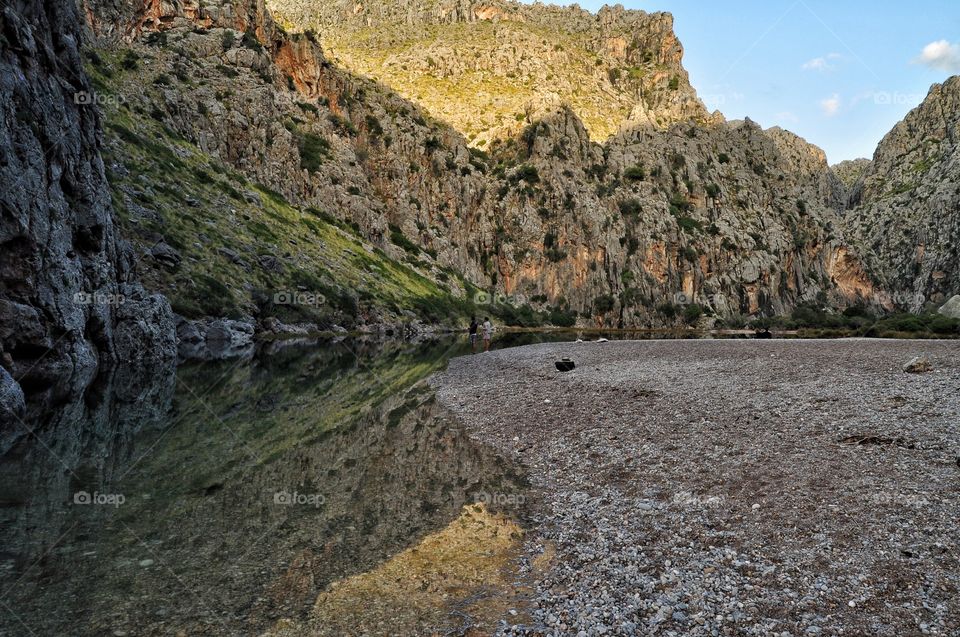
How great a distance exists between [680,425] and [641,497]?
5.65m

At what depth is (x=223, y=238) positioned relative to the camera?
217ft

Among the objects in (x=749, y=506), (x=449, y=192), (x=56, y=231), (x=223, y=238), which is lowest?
(x=749, y=506)

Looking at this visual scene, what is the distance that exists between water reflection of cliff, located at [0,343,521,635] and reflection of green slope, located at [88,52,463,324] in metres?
36.3

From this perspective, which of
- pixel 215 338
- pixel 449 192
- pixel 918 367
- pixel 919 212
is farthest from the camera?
pixel 919 212

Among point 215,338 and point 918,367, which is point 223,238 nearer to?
point 215,338

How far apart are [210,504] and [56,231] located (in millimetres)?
24655

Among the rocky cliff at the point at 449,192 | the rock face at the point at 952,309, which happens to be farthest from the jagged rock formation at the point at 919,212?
the rock face at the point at 952,309

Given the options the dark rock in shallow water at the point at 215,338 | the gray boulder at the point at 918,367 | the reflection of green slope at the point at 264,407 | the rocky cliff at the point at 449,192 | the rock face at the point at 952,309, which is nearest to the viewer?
the reflection of green slope at the point at 264,407

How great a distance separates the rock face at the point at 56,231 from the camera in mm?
23141

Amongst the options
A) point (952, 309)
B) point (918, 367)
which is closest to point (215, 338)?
point (918, 367)

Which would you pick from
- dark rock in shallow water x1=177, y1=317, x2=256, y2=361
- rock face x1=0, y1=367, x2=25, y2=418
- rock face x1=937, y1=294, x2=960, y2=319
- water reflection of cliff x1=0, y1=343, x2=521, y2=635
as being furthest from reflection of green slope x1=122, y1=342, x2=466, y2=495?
rock face x1=937, y1=294, x2=960, y2=319

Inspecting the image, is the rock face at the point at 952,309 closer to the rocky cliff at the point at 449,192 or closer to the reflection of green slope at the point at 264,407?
the reflection of green slope at the point at 264,407

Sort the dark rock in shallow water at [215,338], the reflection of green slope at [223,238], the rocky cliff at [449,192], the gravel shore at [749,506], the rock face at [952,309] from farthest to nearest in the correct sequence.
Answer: the rocky cliff at [449,192]
the reflection of green slope at [223,238]
the rock face at [952,309]
the dark rock in shallow water at [215,338]
the gravel shore at [749,506]

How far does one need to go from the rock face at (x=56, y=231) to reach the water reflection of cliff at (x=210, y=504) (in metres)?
5.50
